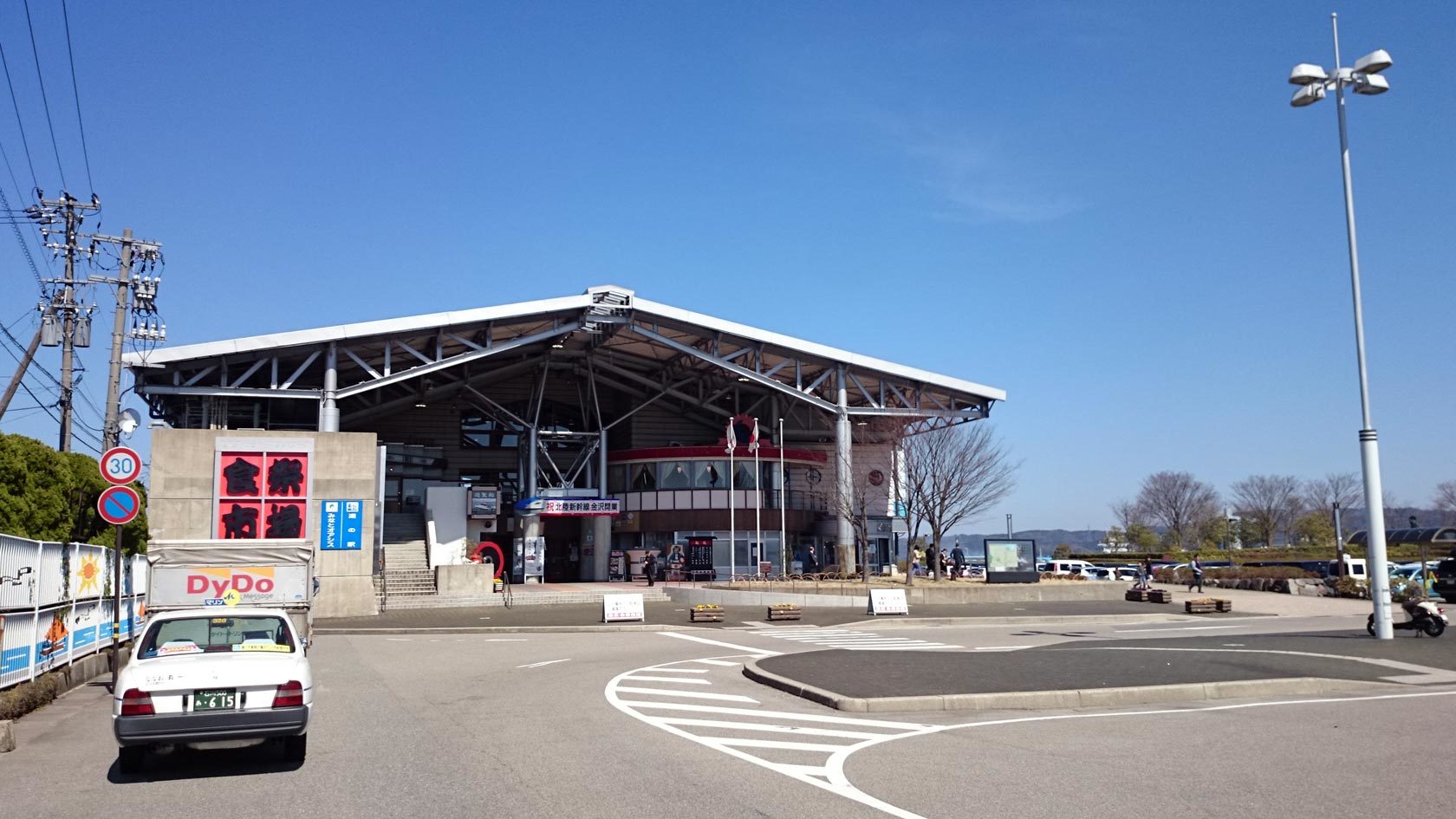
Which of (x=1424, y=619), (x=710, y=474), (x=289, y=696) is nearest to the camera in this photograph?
(x=289, y=696)

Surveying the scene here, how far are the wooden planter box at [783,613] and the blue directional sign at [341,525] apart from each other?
13614mm

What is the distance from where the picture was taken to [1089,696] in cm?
1421

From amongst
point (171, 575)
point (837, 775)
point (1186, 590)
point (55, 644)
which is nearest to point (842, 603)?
point (1186, 590)

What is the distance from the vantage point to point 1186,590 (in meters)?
49.2

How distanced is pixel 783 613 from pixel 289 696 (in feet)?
79.4

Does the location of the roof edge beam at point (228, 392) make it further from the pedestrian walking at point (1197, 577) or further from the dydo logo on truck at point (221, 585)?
the pedestrian walking at point (1197, 577)

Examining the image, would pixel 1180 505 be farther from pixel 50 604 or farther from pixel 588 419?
pixel 50 604

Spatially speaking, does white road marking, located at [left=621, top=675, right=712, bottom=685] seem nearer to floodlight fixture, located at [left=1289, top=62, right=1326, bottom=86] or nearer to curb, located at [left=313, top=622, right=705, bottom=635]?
curb, located at [left=313, top=622, right=705, bottom=635]

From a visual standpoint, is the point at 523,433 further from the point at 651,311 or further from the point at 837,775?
the point at 837,775

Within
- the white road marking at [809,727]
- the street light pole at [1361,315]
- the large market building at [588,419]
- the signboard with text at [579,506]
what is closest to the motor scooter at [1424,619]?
the street light pole at [1361,315]

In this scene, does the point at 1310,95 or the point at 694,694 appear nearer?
the point at 694,694

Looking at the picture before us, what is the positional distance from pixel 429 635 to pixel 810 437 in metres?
36.4

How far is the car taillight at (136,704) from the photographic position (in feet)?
29.8

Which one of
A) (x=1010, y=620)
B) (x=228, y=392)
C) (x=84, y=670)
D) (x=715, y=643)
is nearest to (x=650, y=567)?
(x=228, y=392)
